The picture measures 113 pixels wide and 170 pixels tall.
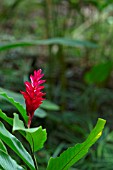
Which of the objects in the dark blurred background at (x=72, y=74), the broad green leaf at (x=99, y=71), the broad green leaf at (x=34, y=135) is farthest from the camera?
the broad green leaf at (x=99, y=71)

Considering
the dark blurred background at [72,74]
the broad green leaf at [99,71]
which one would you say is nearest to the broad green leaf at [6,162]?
the dark blurred background at [72,74]

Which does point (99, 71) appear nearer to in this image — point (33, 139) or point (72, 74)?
point (72, 74)

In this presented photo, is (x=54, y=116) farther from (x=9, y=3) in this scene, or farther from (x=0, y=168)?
(x=0, y=168)

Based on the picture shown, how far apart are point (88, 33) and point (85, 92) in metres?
0.44

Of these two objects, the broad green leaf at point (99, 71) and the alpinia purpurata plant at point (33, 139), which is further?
the broad green leaf at point (99, 71)

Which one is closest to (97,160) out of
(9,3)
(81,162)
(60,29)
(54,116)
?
(81,162)

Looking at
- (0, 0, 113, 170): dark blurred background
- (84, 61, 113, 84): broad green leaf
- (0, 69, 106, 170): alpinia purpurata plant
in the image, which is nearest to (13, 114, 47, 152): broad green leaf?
(0, 69, 106, 170): alpinia purpurata plant

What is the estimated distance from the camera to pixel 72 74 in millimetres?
3023

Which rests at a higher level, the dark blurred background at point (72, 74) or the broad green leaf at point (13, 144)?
the broad green leaf at point (13, 144)

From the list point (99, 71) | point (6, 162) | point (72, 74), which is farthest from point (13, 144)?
point (72, 74)

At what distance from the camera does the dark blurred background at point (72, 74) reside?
81.7 inches

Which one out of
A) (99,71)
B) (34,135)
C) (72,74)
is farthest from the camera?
(72,74)

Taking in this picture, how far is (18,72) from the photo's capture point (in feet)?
8.58

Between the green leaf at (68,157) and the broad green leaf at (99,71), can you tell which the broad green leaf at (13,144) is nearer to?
the green leaf at (68,157)
